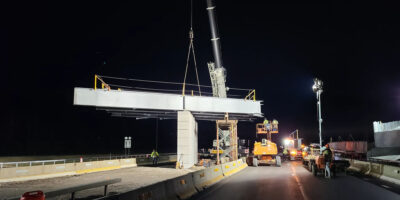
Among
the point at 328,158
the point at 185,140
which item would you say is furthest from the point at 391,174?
the point at 185,140

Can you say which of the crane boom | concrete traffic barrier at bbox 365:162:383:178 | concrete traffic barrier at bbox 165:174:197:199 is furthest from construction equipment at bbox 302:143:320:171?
concrete traffic barrier at bbox 165:174:197:199

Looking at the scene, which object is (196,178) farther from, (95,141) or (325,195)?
(95,141)

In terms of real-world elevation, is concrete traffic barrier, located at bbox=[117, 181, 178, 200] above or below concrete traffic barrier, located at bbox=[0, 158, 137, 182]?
above

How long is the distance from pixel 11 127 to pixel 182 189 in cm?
8259

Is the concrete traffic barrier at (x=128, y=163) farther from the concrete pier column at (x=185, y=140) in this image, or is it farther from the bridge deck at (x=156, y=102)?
the concrete pier column at (x=185, y=140)

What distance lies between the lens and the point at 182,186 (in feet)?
37.8

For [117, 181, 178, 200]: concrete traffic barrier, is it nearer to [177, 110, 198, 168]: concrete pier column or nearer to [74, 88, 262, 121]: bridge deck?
[74, 88, 262, 121]: bridge deck

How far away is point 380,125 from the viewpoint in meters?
44.3

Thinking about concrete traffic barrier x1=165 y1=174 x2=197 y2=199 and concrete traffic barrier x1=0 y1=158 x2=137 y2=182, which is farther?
concrete traffic barrier x1=0 y1=158 x2=137 y2=182

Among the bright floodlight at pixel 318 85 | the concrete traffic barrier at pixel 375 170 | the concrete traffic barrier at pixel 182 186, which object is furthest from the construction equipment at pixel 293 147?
the concrete traffic barrier at pixel 182 186

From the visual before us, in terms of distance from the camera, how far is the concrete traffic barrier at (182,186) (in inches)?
412

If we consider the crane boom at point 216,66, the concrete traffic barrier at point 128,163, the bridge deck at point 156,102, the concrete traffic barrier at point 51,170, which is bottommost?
the concrete traffic barrier at point 128,163

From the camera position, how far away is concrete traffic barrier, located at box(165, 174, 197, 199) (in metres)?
10.5

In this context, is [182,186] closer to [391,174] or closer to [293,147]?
[391,174]
